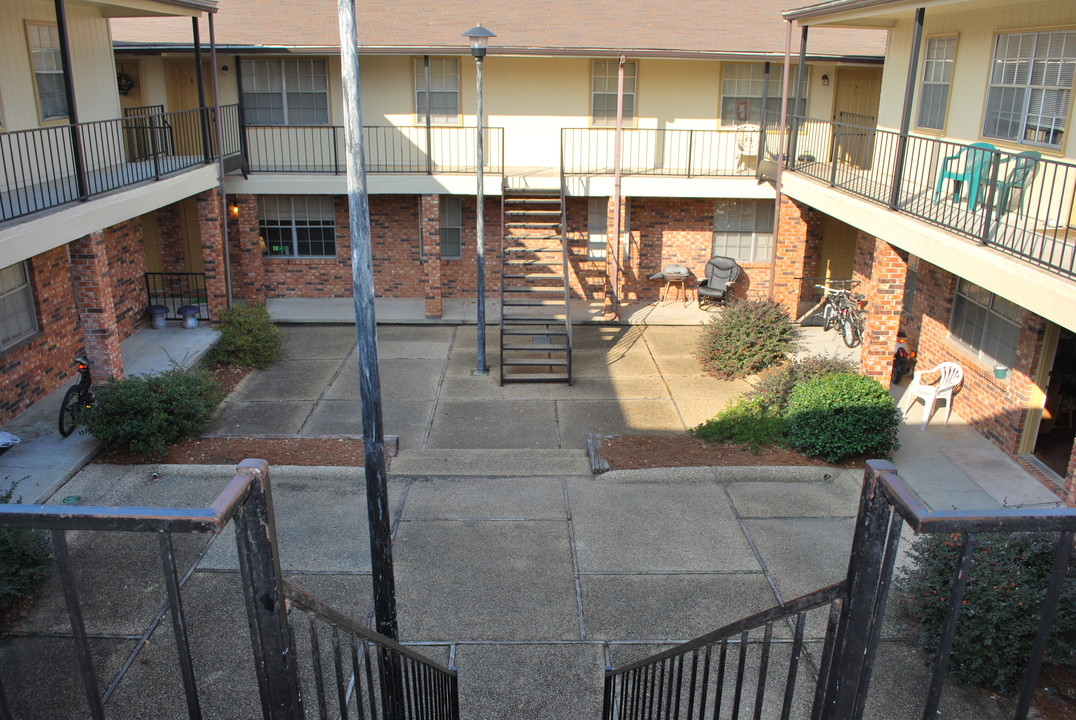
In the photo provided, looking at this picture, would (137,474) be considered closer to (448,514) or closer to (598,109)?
(448,514)

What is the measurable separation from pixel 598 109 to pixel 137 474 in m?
12.6

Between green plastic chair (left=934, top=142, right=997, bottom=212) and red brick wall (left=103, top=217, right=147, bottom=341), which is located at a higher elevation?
green plastic chair (left=934, top=142, right=997, bottom=212)

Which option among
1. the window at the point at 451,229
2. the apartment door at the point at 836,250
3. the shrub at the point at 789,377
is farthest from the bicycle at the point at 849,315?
the window at the point at 451,229

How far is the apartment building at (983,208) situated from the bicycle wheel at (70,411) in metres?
10.9

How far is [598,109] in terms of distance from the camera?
61.1 feet

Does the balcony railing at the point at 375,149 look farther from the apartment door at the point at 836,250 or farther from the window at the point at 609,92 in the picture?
the apartment door at the point at 836,250

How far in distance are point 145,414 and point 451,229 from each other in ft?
32.1

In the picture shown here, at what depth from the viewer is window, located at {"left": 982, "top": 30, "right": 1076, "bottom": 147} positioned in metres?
10.1

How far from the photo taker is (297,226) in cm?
1900

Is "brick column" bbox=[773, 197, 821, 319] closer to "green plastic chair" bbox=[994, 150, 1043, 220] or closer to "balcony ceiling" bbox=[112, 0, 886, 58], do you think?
"balcony ceiling" bbox=[112, 0, 886, 58]

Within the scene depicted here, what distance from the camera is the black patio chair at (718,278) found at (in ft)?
60.6

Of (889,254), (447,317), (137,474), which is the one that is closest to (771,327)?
(889,254)

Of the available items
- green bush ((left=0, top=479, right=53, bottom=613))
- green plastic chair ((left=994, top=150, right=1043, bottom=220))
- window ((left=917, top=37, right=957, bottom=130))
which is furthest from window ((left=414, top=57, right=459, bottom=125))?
green bush ((left=0, top=479, right=53, bottom=613))

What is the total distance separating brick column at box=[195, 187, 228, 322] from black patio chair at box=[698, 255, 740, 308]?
9822 millimetres
